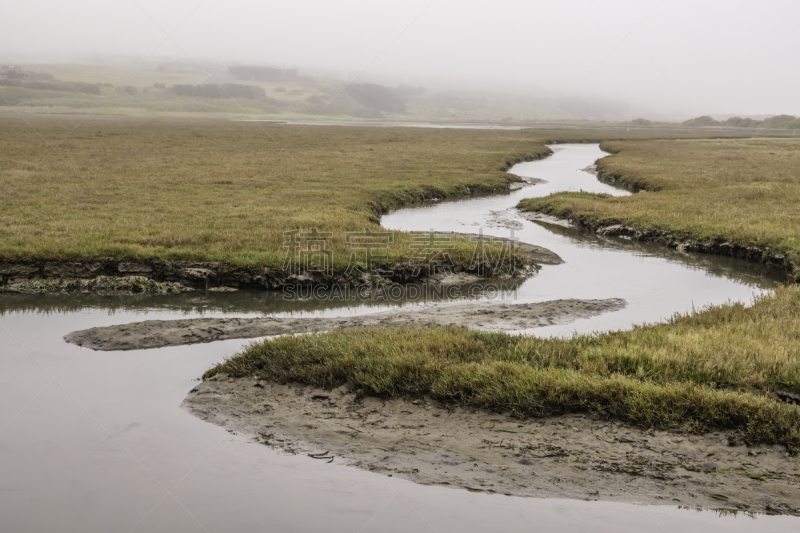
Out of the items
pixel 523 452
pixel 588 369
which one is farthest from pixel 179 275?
pixel 523 452

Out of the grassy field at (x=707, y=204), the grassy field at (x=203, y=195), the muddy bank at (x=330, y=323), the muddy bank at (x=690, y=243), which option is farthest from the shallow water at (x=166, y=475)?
the grassy field at (x=707, y=204)

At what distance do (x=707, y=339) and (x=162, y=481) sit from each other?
888cm

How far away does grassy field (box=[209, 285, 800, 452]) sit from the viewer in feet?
26.6

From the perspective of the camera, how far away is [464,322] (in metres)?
14.1

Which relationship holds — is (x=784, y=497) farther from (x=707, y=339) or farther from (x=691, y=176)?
(x=691, y=176)

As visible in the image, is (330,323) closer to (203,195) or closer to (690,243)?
(690,243)

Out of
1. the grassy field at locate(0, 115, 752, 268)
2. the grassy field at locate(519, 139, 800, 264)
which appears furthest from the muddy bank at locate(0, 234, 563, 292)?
the grassy field at locate(519, 139, 800, 264)

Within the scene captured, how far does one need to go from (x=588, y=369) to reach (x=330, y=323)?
21.7 feet

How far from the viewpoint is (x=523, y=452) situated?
310 inches

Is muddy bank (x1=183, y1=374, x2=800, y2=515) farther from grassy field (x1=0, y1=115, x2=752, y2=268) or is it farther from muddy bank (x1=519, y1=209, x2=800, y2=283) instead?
muddy bank (x1=519, y1=209, x2=800, y2=283)

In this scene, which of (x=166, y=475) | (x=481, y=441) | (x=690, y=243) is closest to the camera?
(x=166, y=475)

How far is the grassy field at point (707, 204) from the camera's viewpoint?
80.7 ft

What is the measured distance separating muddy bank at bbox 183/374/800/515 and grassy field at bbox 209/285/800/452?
0.25 metres

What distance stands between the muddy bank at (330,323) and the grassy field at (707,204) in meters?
10.7
